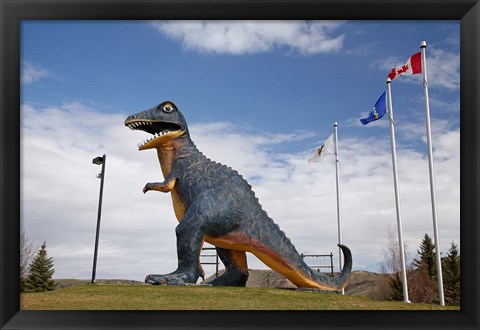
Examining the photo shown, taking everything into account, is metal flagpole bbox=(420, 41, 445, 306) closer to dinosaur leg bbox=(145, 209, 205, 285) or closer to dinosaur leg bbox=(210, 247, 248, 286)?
dinosaur leg bbox=(210, 247, 248, 286)

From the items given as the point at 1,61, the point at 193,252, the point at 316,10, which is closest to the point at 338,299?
the point at 193,252

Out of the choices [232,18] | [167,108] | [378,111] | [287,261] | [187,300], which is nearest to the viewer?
[232,18]

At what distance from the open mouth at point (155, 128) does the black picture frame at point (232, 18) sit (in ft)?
24.5

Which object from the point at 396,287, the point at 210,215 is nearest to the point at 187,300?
the point at 210,215

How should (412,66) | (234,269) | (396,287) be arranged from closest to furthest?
(234,269) → (412,66) → (396,287)

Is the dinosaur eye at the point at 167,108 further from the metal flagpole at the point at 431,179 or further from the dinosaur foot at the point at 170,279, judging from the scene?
the metal flagpole at the point at 431,179

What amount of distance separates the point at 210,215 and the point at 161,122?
2743 mm

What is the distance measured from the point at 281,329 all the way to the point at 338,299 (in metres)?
5.82

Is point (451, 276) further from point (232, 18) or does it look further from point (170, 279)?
point (232, 18)

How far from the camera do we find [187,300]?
34.0 feet

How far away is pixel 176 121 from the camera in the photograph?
543 inches

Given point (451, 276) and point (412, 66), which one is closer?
point (412, 66)

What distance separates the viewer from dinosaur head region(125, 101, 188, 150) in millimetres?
13656

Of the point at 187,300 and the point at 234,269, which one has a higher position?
the point at 234,269
